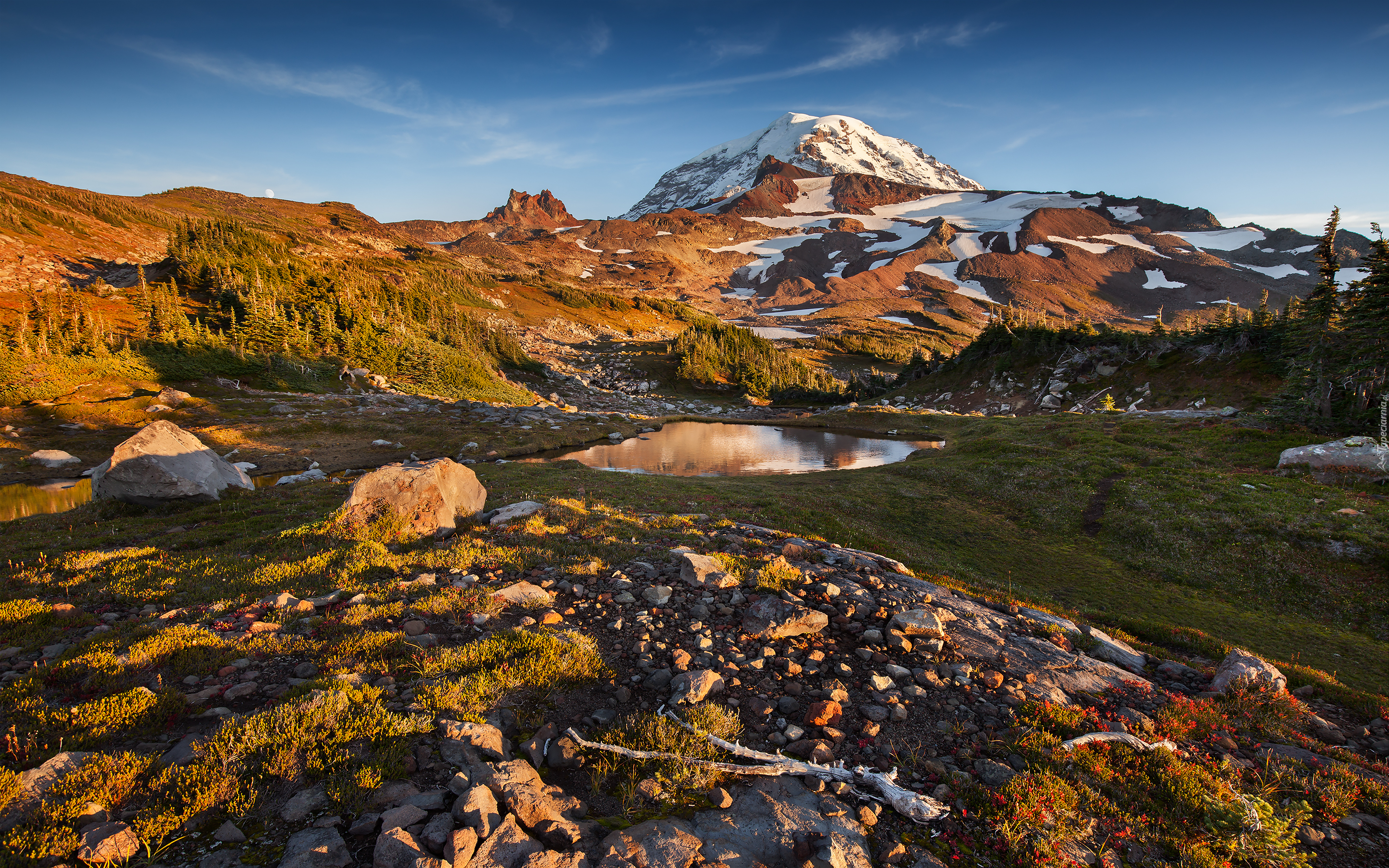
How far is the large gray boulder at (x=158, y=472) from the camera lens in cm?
2017

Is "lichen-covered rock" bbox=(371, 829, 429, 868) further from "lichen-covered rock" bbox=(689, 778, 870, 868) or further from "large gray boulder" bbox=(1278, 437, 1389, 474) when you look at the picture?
"large gray boulder" bbox=(1278, 437, 1389, 474)

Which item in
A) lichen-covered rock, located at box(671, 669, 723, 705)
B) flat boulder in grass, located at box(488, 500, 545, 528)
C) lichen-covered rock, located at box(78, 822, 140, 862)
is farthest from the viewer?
flat boulder in grass, located at box(488, 500, 545, 528)

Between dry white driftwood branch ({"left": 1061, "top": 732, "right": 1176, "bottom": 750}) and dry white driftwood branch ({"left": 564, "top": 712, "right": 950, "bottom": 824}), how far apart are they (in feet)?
8.58

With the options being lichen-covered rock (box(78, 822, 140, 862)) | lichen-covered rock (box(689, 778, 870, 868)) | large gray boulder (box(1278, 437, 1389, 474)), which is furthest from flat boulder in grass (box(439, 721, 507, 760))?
large gray boulder (box(1278, 437, 1389, 474))

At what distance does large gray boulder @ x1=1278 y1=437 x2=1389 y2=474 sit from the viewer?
968 inches

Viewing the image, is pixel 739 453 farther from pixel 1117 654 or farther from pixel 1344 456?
pixel 1117 654

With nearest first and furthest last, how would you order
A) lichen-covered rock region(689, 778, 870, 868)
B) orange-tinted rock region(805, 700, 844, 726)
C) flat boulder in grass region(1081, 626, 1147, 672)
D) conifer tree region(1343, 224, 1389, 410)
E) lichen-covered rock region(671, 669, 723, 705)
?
lichen-covered rock region(689, 778, 870, 868) → orange-tinted rock region(805, 700, 844, 726) → lichen-covered rock region(671, 669, 723, 705) → flat boulder in grass region(1081, 626, 1147, 672) → conifer tree region(1343, 224, 1389, 410)

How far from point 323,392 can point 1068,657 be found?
80081mm

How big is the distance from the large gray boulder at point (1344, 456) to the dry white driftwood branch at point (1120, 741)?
32389mm

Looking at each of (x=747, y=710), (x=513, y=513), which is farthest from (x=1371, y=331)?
(x=513, y=513)

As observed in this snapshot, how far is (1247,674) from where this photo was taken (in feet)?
30.8

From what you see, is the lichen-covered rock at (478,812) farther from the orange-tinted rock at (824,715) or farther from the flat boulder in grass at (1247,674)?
the flat boulder in grass at (1247,674)

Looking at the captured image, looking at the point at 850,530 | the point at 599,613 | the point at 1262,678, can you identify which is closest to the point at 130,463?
the point at 599,613

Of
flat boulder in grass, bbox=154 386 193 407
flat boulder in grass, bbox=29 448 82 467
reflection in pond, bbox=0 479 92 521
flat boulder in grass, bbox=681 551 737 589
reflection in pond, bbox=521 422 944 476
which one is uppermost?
flat boulder in grass, bbox=154 386 193 407
